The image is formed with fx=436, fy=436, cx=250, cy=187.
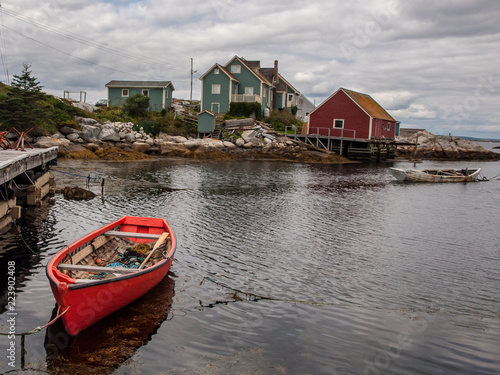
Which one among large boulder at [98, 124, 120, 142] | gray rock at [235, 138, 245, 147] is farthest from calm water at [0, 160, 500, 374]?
gray rock at [235, 138, 245, 147]

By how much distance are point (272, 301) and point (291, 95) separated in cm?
6176

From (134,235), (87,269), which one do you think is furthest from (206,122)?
(87,269)

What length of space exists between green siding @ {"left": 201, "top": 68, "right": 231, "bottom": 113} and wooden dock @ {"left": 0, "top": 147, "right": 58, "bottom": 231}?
37781 mm

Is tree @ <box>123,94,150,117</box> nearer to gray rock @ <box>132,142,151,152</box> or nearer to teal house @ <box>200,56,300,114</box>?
teal house @ <box>200,56,300,114</box>

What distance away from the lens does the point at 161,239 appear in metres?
11.6

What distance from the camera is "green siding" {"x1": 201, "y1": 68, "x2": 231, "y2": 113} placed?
5909 centimetres

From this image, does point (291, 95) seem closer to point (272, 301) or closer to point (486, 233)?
point (486, 233)

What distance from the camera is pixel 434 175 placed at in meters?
37.4

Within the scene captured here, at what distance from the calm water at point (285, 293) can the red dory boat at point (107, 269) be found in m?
0.45

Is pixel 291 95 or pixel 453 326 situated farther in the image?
pixel 291 95

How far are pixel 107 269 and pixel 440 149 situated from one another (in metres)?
74.1

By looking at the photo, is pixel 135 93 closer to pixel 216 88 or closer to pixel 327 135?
pixel 216 88

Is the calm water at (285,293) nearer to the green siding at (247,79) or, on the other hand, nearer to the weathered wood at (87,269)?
the weathered wood at (87,269)

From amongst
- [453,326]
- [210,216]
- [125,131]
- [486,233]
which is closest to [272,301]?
[453,326]
